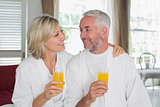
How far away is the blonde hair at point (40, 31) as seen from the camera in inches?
72.2

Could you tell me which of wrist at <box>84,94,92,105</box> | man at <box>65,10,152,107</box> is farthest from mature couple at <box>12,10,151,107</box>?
wrist at <box>84,94,92,105</box>

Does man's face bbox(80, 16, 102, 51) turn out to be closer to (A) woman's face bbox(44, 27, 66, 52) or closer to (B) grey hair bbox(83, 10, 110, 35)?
(B) grey hair bbox(83, 10, 110, 35)

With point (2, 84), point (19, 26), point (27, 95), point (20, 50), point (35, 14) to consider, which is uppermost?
point (35, 14)

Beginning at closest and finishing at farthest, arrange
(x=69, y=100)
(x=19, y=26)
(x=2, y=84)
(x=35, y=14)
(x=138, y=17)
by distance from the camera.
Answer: (x=69, y=100) < (x=2, y=84) < (x=19, y=26) < (x=35, y=14) < (x=138, y=17)

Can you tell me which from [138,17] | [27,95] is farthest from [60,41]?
[138,17]

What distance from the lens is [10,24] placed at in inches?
166

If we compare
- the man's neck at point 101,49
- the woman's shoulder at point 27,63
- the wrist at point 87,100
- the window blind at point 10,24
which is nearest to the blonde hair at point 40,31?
the woman's shoulder at point 27,63

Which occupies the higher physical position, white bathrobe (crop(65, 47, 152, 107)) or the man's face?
the man's face

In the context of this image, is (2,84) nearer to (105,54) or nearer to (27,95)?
(27,95)

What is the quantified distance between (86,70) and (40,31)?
0.53 metres

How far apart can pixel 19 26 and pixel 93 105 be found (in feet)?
9.72

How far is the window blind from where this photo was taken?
4.16 meters

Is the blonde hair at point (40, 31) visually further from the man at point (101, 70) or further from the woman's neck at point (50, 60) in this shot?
the man at point (101, 70)

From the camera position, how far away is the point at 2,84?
3301mm
